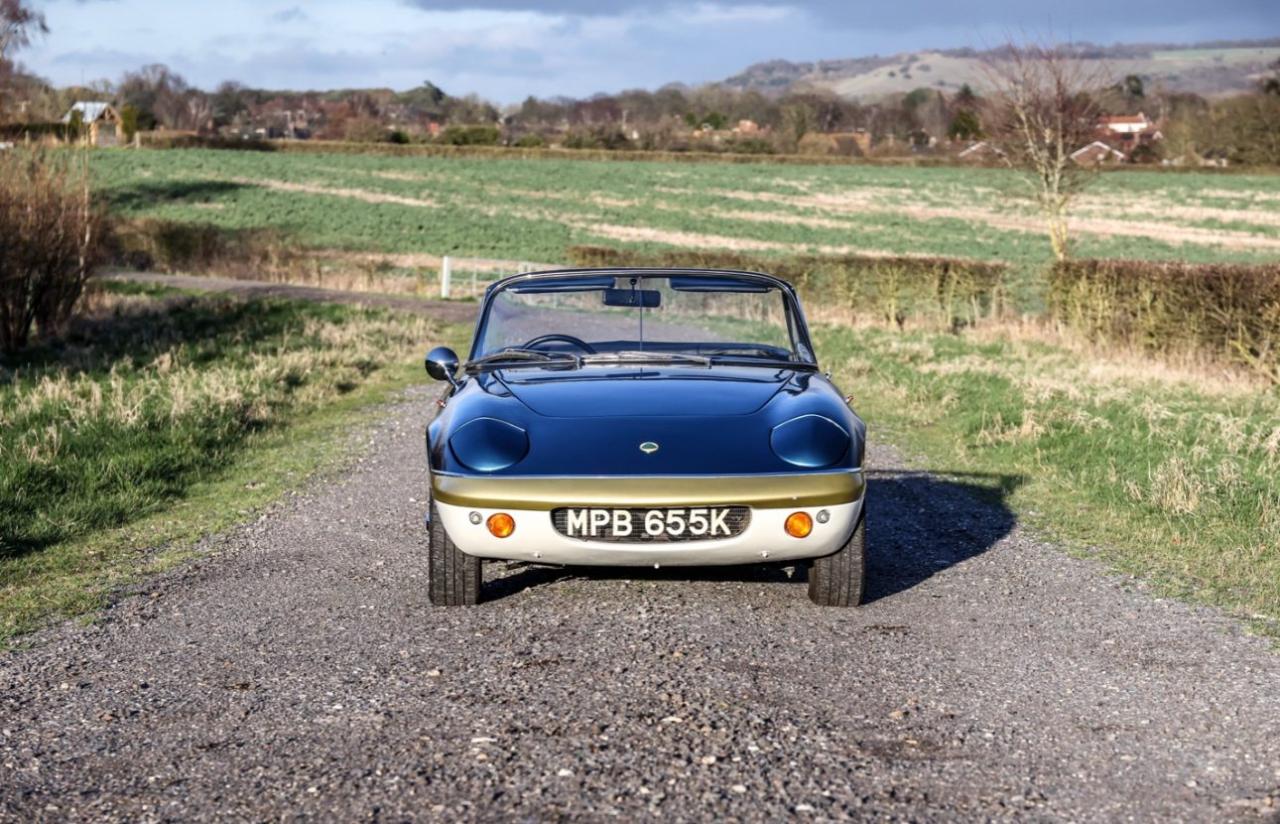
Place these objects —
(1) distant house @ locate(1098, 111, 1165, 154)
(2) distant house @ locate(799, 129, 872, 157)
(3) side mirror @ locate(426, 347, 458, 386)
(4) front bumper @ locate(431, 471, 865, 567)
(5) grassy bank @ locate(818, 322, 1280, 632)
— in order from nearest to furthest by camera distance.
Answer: (4) front bumper @ locate(431, 471, 865, 567)
(3) side mirror @ locate(426, 347, 458, 386)
(5) grassy bank @ locate(818, 322, 1280, 632)
(1) distant house @ locate(1098, 111, 1165, 154)
(2) distant house @ locate(799, 129, 872, 157)

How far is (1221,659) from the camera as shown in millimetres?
5504

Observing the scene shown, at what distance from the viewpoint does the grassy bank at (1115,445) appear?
749 cm

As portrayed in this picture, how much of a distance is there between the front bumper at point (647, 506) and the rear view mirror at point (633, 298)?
181 cm

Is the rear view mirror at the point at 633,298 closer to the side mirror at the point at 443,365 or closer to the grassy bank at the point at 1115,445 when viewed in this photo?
the side mirror at the point at 443,365

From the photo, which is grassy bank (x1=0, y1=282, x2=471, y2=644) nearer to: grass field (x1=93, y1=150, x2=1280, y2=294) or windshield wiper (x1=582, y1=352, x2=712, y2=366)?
windshield wiper (x1=582, y1=352, x2=712, y2=366)

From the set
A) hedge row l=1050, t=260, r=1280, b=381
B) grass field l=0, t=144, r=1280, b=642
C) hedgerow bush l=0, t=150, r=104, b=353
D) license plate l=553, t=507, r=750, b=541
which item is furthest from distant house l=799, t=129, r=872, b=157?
license plate l=553, t=507, r=750, b=541

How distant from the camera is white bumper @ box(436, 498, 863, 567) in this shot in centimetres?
566

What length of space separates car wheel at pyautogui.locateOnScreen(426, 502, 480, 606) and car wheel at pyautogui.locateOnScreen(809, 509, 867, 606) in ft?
4.67

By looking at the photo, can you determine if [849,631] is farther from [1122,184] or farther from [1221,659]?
[1122,184]

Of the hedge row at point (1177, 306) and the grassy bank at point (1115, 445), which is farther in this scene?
the hedge row at point (1177, 306)

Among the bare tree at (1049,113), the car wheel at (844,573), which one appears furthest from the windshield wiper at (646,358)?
the bare tree at (1049,113)

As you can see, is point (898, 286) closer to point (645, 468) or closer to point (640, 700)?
point (645, 468)

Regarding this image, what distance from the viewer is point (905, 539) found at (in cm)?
791

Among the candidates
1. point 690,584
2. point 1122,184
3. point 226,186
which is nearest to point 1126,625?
point 690,584
